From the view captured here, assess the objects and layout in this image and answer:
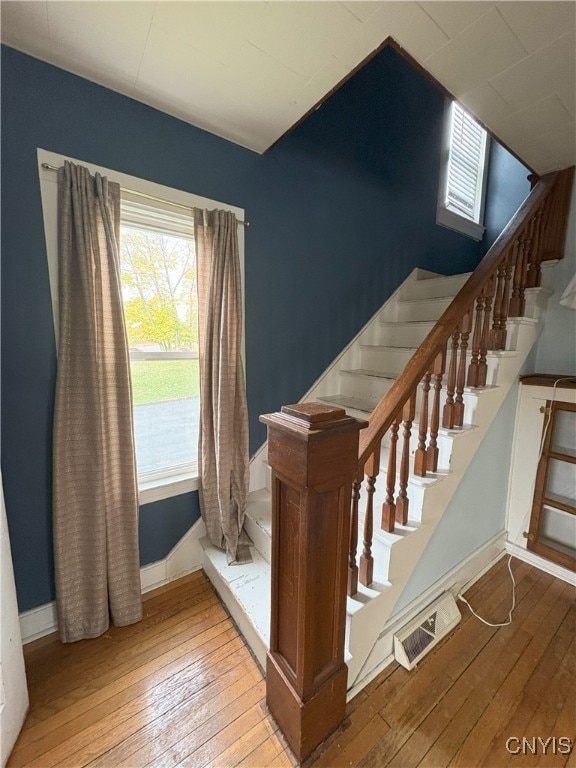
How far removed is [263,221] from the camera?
1.96m

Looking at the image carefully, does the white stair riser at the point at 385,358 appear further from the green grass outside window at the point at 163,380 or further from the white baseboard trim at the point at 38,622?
the white baseboard trim at the point at 38,622

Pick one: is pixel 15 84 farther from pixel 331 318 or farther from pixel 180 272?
pixel 331 318

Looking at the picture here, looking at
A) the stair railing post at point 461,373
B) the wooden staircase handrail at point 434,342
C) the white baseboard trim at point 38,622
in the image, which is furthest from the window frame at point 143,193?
the stair railing post at point 461,373

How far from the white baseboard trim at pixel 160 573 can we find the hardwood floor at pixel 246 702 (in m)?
0.09

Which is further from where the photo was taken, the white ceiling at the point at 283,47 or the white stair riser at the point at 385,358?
the white stair riser at the point at 385,358

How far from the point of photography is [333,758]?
1113 millimetres

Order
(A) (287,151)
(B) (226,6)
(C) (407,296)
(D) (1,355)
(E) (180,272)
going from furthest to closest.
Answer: (C) (407,296), (A) (287,151), (E) (180,272), (D) (1,355), (B) (226,6)

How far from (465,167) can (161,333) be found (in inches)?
133

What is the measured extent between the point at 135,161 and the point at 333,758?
260 centimetres

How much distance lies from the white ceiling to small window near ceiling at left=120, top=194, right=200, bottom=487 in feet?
1.65

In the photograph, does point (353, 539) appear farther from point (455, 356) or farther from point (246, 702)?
point (455, 356)

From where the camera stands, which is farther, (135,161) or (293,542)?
(135,161)

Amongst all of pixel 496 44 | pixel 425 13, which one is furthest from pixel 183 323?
pixel 496 44

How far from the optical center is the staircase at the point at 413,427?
1.31 meters
